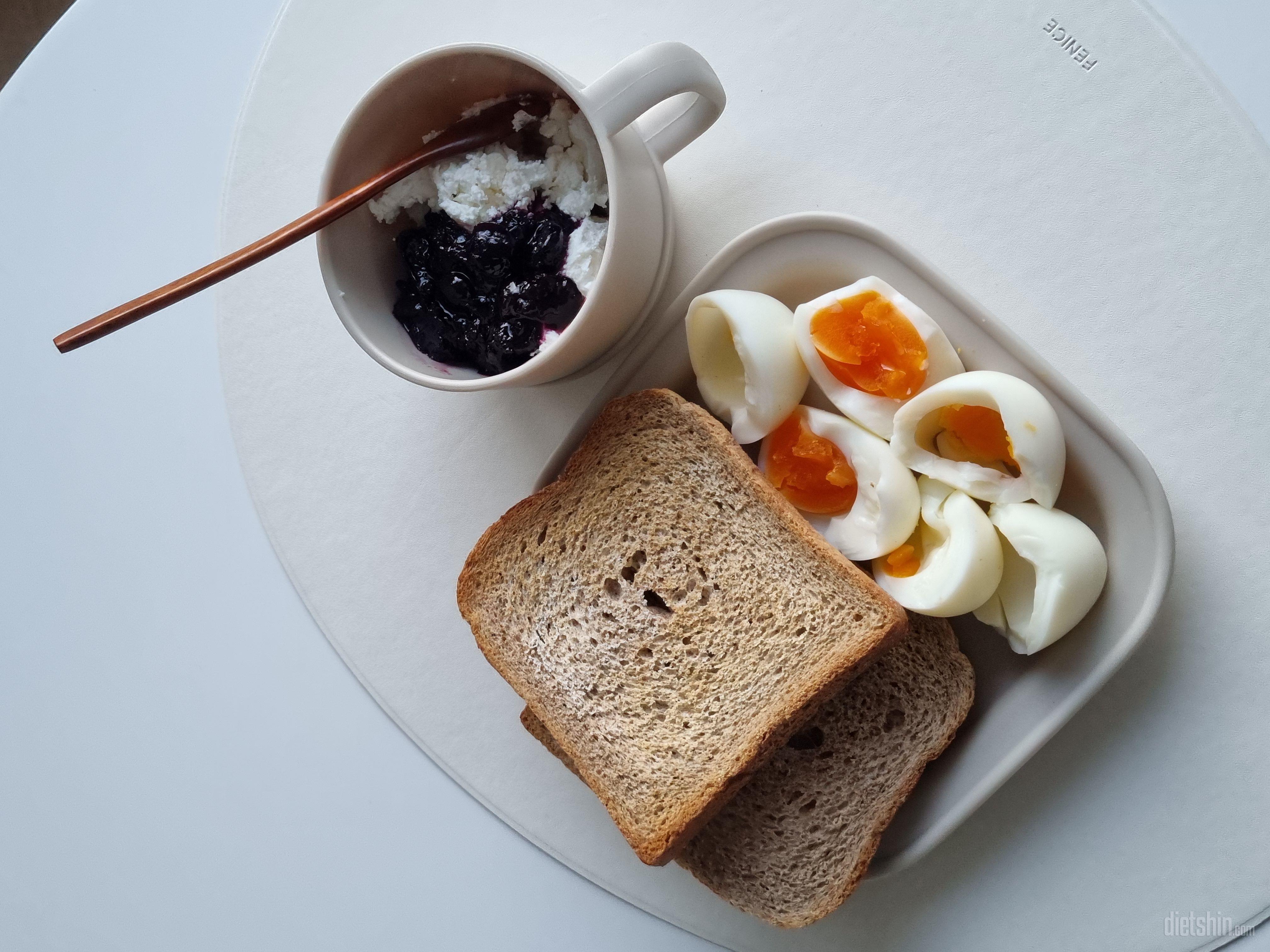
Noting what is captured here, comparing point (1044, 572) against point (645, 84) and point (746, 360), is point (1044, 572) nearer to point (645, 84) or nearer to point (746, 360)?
point (746, 360)

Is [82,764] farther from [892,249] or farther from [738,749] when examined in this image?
[892,249]

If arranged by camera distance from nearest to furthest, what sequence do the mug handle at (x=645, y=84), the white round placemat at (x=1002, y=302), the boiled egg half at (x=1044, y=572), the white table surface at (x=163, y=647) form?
the mug handle at (x=645, y=84), the boiled egg half at (x=1044, y=572), the white round placemat at (x=1002, y=302), the white table surface at (x=163, y=647)

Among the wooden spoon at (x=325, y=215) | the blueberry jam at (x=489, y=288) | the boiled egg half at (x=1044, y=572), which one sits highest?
the wooden spoon at (x=325, y=215)

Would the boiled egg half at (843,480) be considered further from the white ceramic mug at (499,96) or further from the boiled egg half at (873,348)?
the white ceramic mug at (499,96)

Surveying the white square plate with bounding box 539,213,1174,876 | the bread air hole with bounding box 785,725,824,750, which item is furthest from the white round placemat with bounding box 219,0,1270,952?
the bread air hole with bounding box 785,725,824,750

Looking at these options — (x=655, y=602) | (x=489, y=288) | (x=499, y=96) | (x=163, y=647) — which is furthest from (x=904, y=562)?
(x=163, y=647)

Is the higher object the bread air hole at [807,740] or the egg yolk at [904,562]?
the egg yolk at [904,562]

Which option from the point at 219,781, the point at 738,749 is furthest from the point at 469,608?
the point at 219,781

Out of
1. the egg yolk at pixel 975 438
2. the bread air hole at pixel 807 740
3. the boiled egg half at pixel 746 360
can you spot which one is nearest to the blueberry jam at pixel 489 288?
→ the boiled egg half at pixel 746 360
